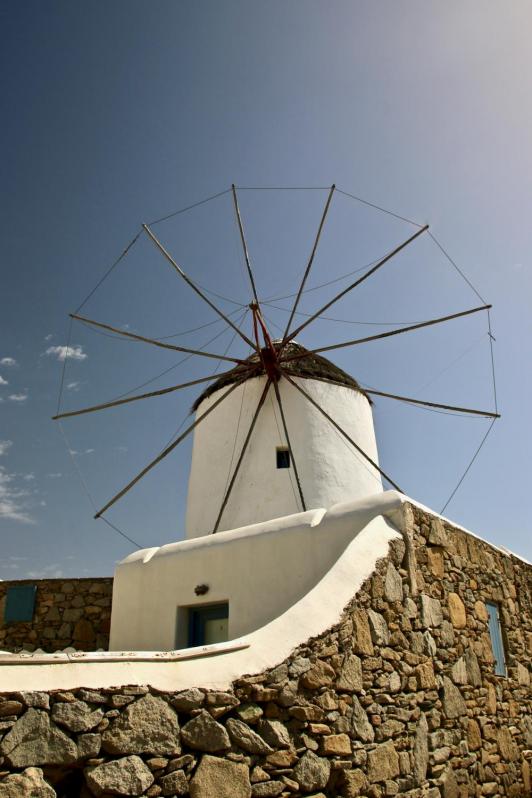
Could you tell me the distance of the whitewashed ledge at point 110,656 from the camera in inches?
145

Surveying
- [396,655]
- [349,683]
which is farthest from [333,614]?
[396,655]

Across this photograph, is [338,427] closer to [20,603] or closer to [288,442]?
[288,442]

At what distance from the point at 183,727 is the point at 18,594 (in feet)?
25.9

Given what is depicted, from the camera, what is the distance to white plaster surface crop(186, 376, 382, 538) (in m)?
9.84

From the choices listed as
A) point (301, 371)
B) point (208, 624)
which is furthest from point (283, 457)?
point (208, 624)

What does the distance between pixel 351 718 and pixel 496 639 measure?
3.73 meters

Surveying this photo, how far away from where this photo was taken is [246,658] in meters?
4.43

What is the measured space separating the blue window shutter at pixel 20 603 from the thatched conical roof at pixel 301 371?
427 centimetres

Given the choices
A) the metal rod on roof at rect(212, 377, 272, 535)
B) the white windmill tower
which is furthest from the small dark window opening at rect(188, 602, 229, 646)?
the metal rod on roof at rect(212, 377, 272, 535)

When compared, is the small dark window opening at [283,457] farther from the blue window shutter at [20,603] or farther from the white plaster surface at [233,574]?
the blue window shutter at [20,603]

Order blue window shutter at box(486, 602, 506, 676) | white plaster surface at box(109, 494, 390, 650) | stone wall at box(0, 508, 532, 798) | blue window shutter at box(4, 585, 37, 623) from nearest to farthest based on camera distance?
stone wall at box(0, 508, 532, 798)
white plaster surface at box(109, 494, 390, 650)
blue window shutter at box(486, 602, 506, 676)
blue window shutter at box(4, 585, 37, 623)

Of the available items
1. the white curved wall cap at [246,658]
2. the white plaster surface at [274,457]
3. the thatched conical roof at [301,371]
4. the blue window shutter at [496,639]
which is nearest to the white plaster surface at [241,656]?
the white curved wall cap at [246,658]

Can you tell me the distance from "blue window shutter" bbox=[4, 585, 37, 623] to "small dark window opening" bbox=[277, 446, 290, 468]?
15.5 feet

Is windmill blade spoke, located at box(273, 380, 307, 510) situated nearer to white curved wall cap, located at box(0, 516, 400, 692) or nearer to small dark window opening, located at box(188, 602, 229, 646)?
small dark window opening, located at box(188, 602, 229, 646)
